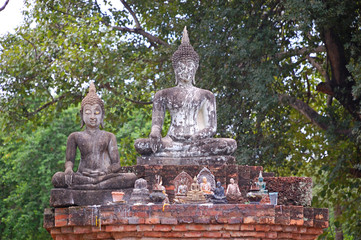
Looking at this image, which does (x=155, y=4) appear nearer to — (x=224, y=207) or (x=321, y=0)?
(x=321, y=0)

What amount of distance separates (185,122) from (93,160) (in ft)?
5.12

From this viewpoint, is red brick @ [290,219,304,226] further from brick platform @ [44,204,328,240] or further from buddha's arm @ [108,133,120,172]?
buddha's arm @ [108,133,120,172]

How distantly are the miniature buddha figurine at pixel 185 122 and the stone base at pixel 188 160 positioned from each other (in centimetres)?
9

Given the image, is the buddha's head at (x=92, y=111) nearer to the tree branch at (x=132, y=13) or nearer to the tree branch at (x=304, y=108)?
the tree branch at (x=304, y=108)

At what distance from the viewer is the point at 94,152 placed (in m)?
8.68

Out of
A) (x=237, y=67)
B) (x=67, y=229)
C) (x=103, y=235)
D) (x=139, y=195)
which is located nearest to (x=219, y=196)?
(x=139, y=195)

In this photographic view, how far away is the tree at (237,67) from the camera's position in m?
13.6

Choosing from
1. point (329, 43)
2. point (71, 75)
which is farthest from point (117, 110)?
point (329, 43)

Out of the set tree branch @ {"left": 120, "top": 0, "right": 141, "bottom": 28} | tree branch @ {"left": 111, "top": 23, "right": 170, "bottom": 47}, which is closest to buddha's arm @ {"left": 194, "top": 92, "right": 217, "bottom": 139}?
tree branch @ {"left": 111, "top": 23, "right": 170, "bottom": 47}

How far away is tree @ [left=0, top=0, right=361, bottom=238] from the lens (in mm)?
13617

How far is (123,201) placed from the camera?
768 cm

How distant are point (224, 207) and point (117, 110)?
1013cm

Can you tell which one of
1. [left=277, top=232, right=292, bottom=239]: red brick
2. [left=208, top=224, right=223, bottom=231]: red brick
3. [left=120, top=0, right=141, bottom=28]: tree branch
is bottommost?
[left=277, top=232, right=292, bottom=239]: red brick

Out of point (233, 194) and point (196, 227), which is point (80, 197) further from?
point (233, 194)
